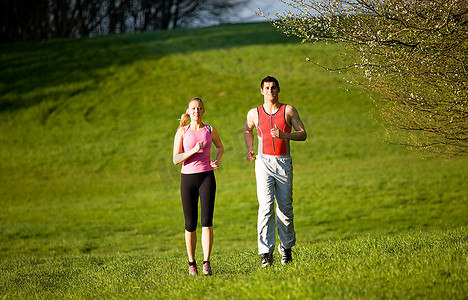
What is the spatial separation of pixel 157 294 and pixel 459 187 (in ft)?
51.5

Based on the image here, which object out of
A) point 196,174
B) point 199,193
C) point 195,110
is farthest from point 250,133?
point 199,193

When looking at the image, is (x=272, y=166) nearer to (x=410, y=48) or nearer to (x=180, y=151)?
(x=180, y=151)

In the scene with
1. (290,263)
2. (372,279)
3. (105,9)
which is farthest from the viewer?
(105,9)

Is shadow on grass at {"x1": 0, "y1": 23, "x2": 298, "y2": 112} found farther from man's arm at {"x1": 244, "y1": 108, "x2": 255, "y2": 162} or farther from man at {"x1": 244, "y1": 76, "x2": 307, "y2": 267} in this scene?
man at {"x1": 244, "y1": 76, "x2": 307, "y2": 267}

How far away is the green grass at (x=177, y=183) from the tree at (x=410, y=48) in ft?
3.18

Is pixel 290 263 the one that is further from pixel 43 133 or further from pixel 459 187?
pixel 43 133

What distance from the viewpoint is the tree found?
7.52m

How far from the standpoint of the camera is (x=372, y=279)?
19.3 ft

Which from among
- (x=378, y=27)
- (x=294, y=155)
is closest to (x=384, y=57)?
(x=378, y=27)

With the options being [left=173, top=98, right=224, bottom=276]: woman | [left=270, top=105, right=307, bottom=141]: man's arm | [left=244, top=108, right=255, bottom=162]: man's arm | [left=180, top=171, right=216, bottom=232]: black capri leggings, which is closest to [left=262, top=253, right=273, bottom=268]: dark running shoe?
[left=173, top=98, right=224, bottom=276]: woman

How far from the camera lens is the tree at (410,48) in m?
7.52

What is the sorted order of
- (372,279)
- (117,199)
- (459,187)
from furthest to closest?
1. (117,199)
2. (459,187)
3. (372,279)

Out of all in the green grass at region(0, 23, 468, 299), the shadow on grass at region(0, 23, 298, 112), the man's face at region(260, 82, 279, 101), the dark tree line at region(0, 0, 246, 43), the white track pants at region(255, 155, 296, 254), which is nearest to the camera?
the green grass at region(0, 23, 468, 299)

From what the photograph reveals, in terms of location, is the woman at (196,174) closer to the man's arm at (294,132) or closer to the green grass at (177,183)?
the green grass at (177,183)
